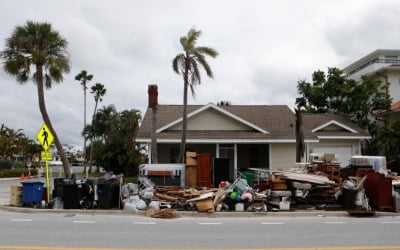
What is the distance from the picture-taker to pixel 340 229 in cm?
1050

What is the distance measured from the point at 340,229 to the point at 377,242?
189cm

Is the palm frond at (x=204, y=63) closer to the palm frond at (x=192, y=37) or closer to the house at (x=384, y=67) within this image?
the palm frond at (x=192, y=37)

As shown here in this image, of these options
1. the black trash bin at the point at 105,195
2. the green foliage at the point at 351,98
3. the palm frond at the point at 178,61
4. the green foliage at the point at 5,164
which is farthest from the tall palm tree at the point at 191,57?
the green foliage at the point at 5,164

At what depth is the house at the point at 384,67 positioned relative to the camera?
123 feet

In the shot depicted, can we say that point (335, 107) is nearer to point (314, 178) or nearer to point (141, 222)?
point (314, 178)

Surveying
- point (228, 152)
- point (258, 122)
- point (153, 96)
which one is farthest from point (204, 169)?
point (258, 122)

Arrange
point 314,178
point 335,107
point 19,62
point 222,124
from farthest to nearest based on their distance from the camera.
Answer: point 335,107 → point 222,124 → point 19,62 → point 314,178

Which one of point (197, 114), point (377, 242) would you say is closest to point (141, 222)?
point (377, 242)

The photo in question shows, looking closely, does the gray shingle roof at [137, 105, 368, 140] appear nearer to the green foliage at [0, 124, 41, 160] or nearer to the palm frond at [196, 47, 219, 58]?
the palm frond at [196, 47, 219, 58]

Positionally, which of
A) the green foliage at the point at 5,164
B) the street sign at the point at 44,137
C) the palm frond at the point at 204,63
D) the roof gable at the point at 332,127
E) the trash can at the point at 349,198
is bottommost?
the trash can at the point at 349,198

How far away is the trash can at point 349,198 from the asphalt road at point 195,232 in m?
1.44

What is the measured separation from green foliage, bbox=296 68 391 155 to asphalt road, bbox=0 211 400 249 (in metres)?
22.1

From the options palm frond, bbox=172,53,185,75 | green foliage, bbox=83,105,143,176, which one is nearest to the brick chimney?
palm frond, bbox=172,53,185,75

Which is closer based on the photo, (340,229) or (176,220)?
(340,229)
